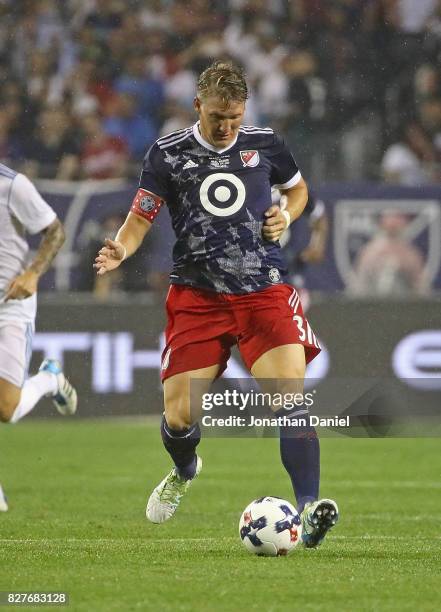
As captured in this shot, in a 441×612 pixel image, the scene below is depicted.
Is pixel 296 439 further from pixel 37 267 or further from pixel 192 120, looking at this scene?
pixel 192 120

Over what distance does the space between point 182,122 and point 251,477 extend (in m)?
6.19

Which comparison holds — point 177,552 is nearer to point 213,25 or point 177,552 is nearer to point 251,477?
point 251,477

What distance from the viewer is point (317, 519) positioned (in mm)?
5895

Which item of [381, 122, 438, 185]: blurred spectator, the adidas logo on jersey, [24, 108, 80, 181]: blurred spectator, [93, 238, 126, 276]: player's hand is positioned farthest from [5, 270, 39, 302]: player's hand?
[381, 122, 438, 185]: blurred spectator

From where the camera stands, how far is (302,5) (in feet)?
51.5

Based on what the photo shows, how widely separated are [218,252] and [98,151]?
8.59 m

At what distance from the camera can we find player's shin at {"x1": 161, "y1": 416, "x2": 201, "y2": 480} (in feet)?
21.9

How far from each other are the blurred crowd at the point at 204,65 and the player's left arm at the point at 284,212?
23.2 ft

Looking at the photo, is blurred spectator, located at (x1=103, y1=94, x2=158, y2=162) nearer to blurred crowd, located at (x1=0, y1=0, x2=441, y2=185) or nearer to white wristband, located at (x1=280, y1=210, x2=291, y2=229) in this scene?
blurred crowd, located at (x1=0, y1=0, x2=441, y2=185)

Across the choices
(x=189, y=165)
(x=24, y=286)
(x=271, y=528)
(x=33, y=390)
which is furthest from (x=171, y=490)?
(x=33, y=390)

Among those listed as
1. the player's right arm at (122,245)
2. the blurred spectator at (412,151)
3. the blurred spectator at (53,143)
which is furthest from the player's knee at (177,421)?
the blurred spectator at (412,151)

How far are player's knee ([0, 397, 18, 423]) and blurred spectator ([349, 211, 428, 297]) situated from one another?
5.76 m

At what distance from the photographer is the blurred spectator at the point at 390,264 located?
13.1 m

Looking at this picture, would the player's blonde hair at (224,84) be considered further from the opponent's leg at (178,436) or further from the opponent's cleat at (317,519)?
the opponent's cleat at (317,519)
